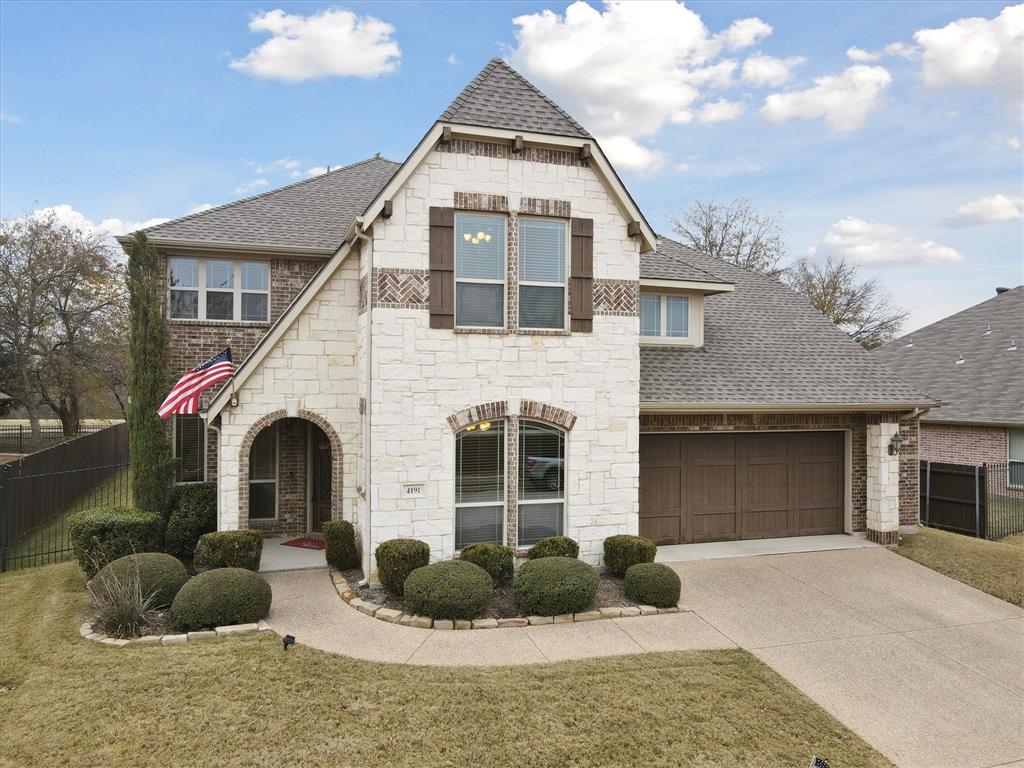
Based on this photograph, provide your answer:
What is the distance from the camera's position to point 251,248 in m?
13.1

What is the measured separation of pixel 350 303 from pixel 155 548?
5599 mm

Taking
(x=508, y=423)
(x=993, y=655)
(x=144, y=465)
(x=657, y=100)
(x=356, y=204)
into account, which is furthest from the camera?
(x=657, y=100)

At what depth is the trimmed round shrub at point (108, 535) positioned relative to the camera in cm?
1009

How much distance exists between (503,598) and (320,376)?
5.24 m

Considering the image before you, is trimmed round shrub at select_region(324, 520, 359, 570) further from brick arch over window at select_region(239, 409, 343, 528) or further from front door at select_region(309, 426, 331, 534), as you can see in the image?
front door at select_region(309, 426, 331, 534)

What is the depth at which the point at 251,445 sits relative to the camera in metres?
11.4

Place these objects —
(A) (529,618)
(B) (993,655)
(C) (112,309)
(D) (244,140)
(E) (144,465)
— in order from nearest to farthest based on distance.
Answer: (B) (993,655), (A) (529,618), (E) (144,465), (D) (244,140), (C) (112,309)

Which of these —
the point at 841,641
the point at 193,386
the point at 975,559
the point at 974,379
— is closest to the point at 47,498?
the point at 193,386

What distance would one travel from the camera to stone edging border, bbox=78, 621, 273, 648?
7.81 metres

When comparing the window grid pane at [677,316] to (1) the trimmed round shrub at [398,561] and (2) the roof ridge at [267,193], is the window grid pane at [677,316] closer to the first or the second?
(1) the trimmed round shrub at [398,561]

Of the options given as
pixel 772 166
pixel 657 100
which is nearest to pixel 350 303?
pixel 772 166

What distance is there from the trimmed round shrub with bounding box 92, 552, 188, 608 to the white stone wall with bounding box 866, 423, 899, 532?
13273 mm

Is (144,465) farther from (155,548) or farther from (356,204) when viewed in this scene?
(356,204)

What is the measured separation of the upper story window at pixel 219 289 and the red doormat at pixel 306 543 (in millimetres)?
4795
